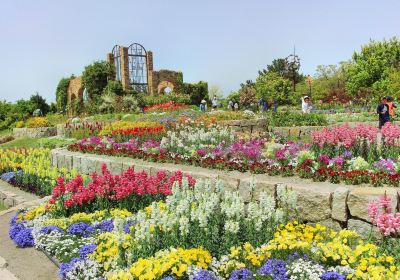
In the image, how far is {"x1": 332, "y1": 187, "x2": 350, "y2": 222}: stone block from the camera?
5.05 m

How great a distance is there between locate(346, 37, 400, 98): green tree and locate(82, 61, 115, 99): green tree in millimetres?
18972

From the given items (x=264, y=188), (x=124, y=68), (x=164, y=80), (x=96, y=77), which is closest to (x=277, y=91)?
(x=164, y=80)

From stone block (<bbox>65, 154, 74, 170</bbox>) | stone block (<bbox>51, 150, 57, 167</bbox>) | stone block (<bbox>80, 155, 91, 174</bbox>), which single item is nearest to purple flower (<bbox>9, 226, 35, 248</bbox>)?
stone block (<bbox>80, 155, 91, 174</bbox>)

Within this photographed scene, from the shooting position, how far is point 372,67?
115 ft

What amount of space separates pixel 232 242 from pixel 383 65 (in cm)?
3518

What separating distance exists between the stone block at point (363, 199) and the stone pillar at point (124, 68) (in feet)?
99.0

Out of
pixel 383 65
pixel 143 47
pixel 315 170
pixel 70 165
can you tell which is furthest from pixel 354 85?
pixel 315 170

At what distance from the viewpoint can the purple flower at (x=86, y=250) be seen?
15.9ft

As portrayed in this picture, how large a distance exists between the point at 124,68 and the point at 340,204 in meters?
30.3

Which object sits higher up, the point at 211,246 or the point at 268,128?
the point at 268,128

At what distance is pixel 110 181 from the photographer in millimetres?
6516

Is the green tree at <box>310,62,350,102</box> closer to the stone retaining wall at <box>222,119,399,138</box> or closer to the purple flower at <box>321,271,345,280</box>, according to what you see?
the stone retaining wall at <box>222,119,399,138</box>

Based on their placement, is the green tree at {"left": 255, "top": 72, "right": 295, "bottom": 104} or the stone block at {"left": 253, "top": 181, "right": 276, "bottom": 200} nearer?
the stone block at {"left": 253, "top": 181, "right": 276, "bottom": 200}

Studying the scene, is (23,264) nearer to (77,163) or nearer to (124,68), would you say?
(77,163)
